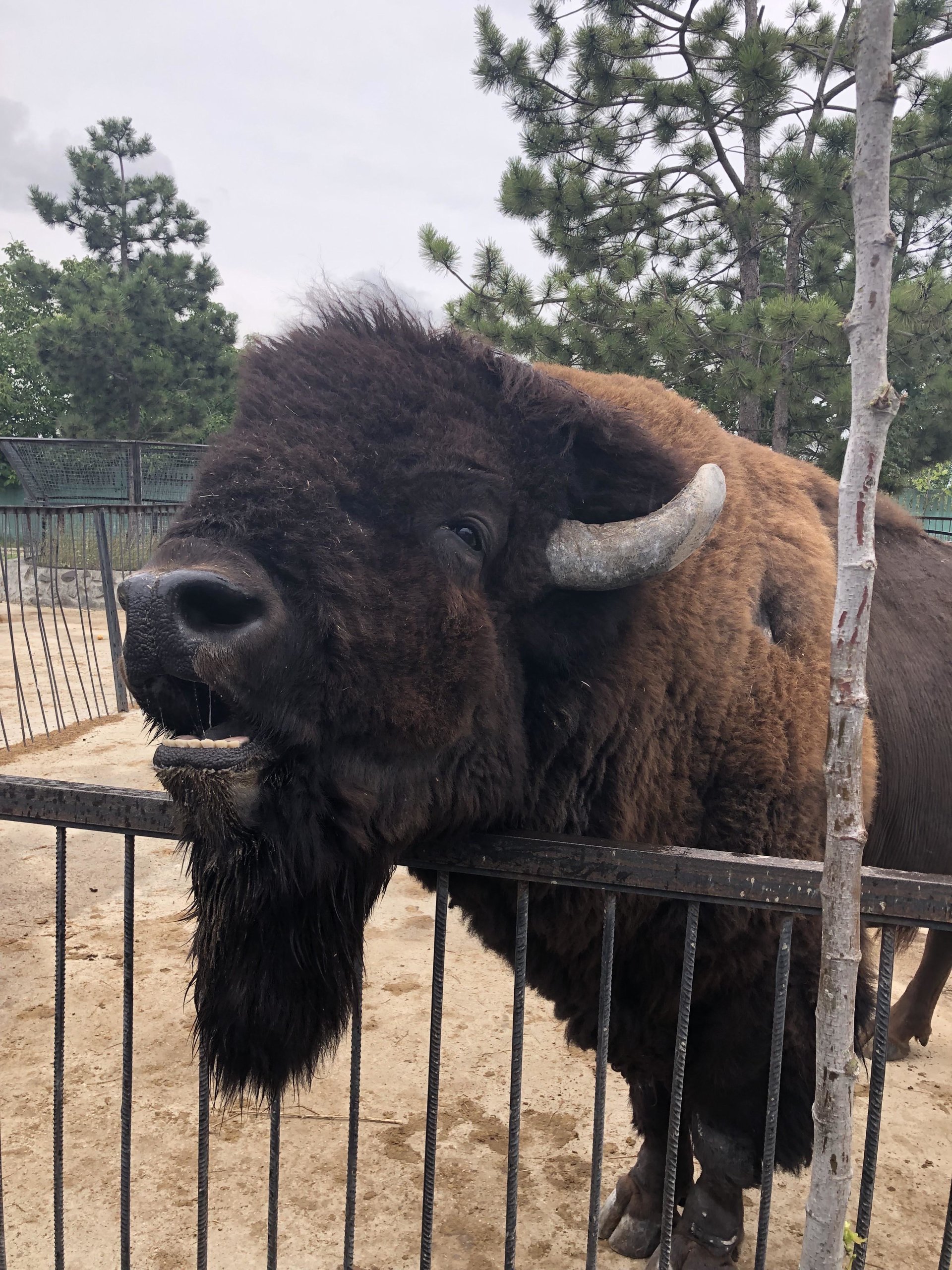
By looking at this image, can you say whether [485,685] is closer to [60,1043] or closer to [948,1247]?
[60,1043]

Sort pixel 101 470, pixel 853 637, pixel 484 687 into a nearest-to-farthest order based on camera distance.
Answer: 1. pixel 853 637
2. pixel 484 687
3. pixel 101 470

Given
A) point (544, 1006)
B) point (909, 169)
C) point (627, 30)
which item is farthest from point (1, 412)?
point (544, 1006)

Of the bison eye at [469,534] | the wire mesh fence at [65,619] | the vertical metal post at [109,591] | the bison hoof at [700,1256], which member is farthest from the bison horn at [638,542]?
the vertical metal post at [109,591]

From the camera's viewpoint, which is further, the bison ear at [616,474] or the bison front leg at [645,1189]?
the bison front leg at [645,1189]

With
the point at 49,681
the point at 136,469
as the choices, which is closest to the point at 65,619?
the point at 49,681

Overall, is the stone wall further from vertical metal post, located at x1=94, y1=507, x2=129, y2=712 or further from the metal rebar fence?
the metal rebar fence

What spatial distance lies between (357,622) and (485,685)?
37 centimetres

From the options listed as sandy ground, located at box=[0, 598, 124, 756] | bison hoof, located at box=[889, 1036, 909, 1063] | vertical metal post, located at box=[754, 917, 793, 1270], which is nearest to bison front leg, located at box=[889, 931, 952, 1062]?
bison hoof, located at box=[889, 1036, 909, 1063]

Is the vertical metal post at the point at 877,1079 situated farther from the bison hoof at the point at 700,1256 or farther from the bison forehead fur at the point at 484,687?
the bison hoof at the point at 700,1256

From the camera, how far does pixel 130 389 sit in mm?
24156

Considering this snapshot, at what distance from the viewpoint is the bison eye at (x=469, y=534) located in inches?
82.0

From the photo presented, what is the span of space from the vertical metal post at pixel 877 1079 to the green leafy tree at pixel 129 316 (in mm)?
25037

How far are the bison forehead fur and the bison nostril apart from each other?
0.03 meters

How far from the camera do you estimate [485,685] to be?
2.04 meters
